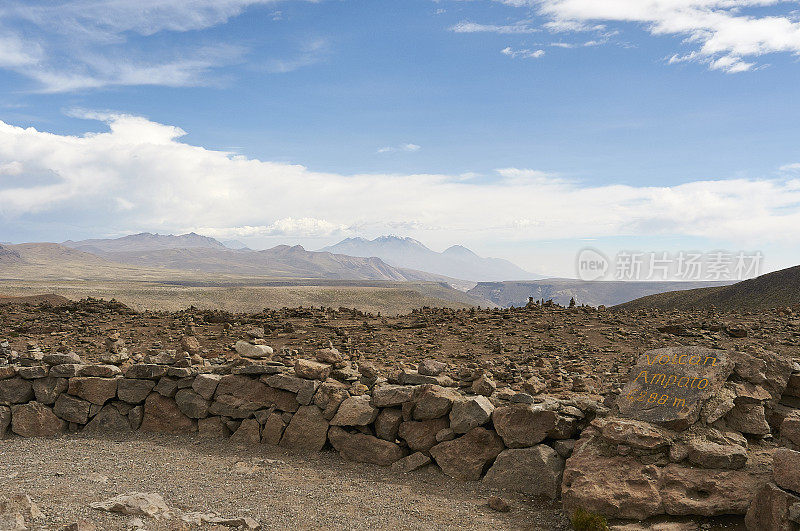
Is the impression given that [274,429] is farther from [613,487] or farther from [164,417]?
[613,487]

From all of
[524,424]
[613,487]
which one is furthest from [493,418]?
[613,487]

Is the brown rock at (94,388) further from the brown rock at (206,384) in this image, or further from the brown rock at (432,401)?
the brown rock at (432,401)

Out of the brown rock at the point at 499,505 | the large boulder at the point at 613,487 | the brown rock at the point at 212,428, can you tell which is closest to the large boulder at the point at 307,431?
the brown rock at the point at 212,428

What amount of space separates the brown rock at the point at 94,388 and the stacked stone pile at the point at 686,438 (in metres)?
10.8

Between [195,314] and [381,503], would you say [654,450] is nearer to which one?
[381,503]

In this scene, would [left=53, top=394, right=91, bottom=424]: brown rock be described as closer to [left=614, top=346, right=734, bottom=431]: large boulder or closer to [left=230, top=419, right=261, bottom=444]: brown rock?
[left=230, top=419, right=261, bottom=444]: brown rock

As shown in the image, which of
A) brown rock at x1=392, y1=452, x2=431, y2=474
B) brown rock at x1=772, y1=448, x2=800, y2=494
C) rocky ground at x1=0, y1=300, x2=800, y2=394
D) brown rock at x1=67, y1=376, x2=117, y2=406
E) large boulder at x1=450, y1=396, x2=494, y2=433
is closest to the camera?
brown rock at x1=772, y1=448, x2=800, y2=494

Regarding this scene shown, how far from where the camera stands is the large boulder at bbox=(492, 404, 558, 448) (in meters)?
9.98

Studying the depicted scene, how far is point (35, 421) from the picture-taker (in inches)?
529

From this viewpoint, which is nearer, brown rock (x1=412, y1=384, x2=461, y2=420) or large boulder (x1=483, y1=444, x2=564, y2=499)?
large boulder (x1=483, y1=444, x2=564, y2=499)

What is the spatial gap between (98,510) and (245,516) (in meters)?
2.13

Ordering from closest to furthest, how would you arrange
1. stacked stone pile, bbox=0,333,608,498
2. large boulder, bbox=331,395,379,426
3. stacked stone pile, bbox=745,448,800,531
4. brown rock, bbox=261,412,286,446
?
stacked stone pile, bbox=745,448,800,531, stacked stone pile, bbox=0,333,608,498, large boulder, bbox=331,395,379,426, brown rock, bbox=261,412,286,446

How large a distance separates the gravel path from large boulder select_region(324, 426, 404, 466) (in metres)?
0.17

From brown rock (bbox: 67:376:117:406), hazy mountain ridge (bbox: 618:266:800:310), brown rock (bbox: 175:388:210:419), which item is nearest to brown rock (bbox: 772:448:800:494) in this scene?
brown rock (bbox: 175:388:210:419)
